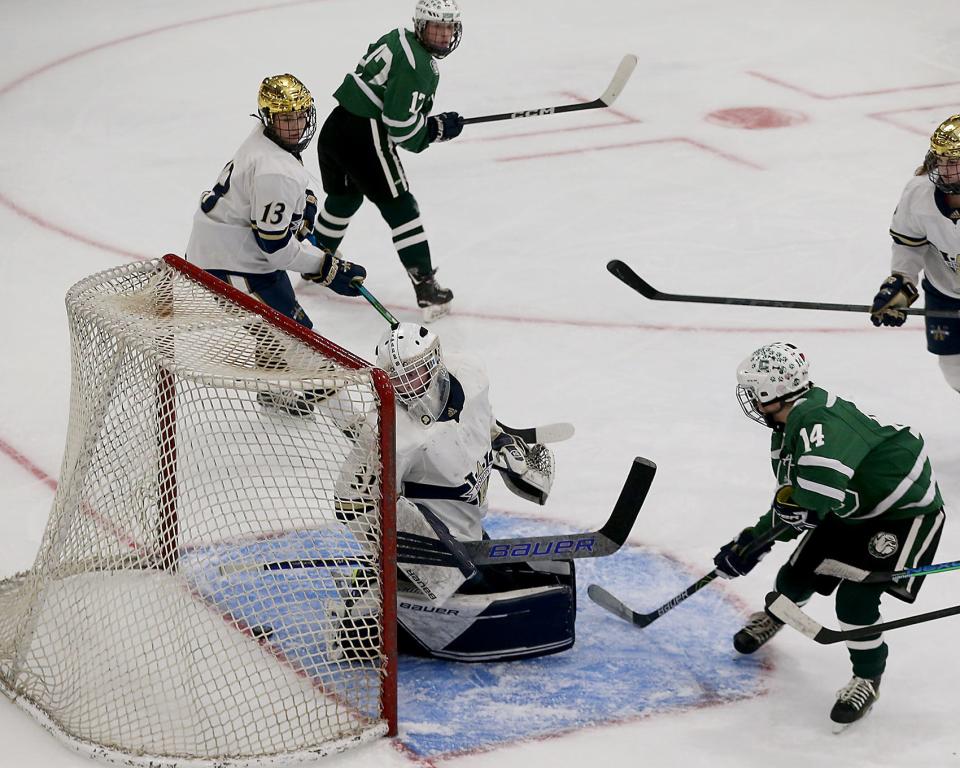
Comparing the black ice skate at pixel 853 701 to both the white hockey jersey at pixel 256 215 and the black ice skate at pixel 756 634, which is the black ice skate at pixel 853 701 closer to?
the black ice skate at pixel 756 634

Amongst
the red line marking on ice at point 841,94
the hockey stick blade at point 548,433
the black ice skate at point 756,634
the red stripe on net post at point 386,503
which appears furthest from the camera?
the red line marking on ice at point 841,94

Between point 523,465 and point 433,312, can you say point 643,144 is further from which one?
point 523,465

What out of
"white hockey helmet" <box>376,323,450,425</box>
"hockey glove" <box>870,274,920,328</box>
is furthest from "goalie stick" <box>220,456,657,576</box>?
"hockey glove" <box>870,274,920,328</box>

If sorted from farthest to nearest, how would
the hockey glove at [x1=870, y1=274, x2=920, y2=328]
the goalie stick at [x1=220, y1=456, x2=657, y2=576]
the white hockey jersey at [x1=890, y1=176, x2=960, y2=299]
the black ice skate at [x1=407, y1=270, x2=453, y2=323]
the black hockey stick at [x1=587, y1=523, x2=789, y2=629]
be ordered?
the black ice skate at [x1=407, y1=270, x2=453, y2=323] < the hockey glove at [x1=870, y1=274, x2=920, y2=328] < the white hockey jersey at [x1=890, y1=176, x2=960, y2=299] < the black hockey stick at [x1=587, y1=523, x2=789, y2=629] < the goalie stick at [x1=220, y1=456, x2=657, y2=576]

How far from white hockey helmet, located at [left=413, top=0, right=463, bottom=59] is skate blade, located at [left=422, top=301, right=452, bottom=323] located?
88 cm

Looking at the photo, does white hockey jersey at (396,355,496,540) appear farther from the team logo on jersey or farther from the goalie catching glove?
the team logo on jersey

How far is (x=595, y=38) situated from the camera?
8.86 metres

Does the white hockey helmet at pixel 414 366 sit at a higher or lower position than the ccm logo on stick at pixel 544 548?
higher

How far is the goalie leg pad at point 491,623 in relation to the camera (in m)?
3.16

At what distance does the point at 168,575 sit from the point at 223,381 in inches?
19.4

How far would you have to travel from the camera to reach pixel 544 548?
3053 mm

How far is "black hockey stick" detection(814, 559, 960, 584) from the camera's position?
9.82 feet

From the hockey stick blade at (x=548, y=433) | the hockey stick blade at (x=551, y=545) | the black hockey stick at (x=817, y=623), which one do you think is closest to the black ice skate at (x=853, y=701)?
the black hockey stick at (x=817, y=623)

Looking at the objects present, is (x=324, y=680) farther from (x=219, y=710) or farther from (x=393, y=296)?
(x=393, y=296)
